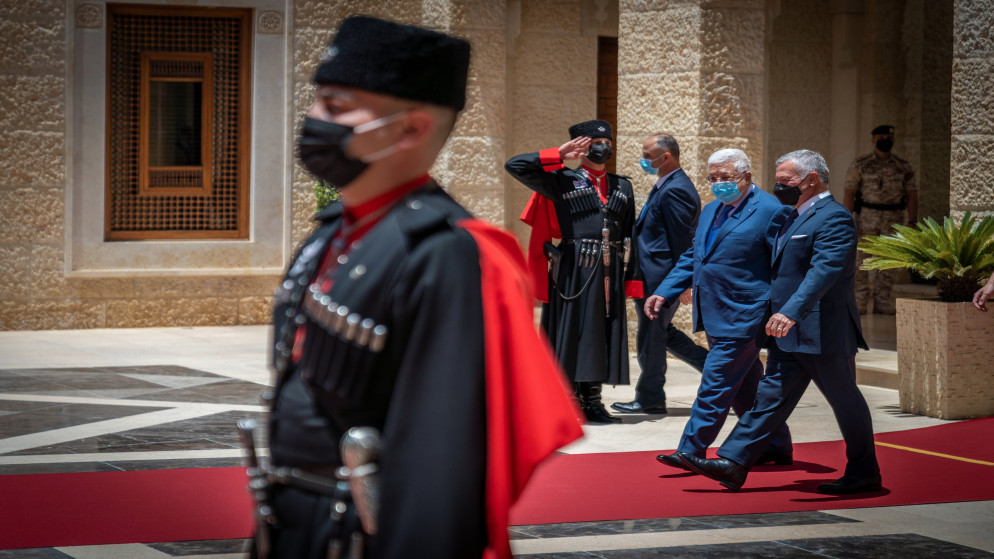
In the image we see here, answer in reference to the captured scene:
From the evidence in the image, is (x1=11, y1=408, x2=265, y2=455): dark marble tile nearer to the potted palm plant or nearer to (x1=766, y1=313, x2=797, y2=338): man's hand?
(x1=766, y1=313, x2=797, y2=338): man's hand

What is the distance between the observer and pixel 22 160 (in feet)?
39.8

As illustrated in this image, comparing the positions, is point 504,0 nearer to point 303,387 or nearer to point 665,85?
point 665,85

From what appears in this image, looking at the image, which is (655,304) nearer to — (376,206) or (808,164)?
(808,164)

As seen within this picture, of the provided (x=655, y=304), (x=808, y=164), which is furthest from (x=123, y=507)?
(x=808, y=164)

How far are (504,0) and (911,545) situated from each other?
801 cm

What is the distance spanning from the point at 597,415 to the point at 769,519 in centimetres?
251

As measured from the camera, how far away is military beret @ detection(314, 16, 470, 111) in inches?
94.0

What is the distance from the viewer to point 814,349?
645 cm

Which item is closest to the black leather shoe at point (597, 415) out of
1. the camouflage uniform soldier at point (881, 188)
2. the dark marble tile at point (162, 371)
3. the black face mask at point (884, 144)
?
the dark marble tile at point (162, 371)

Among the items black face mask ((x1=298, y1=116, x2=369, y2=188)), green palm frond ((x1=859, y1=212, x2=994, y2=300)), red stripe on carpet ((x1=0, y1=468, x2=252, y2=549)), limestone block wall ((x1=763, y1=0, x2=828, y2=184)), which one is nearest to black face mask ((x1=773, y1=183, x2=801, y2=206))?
green palm frond ((x1=859, y1=212, x2=994, y2=300))

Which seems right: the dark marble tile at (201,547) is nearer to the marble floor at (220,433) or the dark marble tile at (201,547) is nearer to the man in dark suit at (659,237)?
the marble floor at (220,433)

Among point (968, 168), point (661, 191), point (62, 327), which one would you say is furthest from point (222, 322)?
point (968, 168)

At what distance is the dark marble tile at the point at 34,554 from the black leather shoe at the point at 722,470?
2.85m

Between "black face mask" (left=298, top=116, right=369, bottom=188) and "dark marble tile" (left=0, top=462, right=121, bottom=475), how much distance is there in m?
4.65
